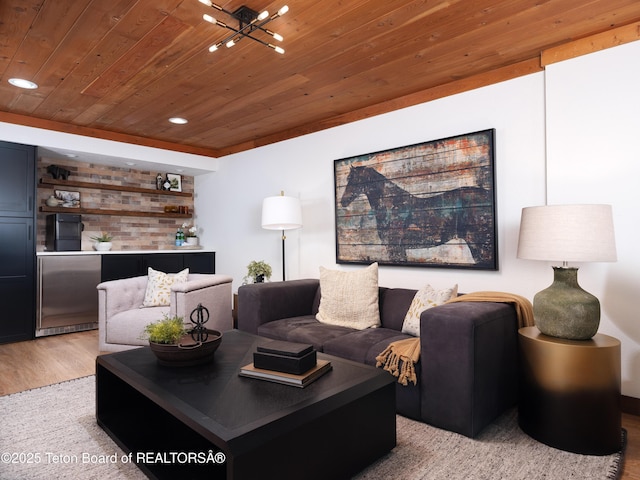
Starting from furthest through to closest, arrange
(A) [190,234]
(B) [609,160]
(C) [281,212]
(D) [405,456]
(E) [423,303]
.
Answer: (A) [190,234]
(C) [281,212]
(E) [423,303]
(B) [609,160]
(D) [405,456]

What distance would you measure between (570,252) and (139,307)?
11.6ft

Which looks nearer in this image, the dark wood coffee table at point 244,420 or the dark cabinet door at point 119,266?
the dark wood coffee table at point 244,420

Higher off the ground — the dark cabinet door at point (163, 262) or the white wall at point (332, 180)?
the white wall at point (332, 180)

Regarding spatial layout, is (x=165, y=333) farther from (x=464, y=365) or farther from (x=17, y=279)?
(x=17, y=279)

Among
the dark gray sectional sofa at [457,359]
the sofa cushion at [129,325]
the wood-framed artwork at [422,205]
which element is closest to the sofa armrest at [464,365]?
the dark gray sectional sofa at [457,359]

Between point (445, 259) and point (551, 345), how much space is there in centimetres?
128

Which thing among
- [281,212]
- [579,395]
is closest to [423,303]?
[579,395]

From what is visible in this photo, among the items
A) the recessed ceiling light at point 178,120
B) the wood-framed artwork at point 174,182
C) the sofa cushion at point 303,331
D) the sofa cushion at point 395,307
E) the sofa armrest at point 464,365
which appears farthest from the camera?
the wood-framed artwork at point 174,182

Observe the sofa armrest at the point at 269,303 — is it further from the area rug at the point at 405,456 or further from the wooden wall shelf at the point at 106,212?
the wooden wall shelf at the point at 106,212

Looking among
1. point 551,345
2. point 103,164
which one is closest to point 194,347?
point 551,345

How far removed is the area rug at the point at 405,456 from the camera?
68.8 inches

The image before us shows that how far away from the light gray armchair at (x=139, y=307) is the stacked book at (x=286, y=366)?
1.68 meters

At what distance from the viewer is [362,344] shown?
2.56 meters

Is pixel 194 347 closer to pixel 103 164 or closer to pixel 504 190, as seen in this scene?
pixel 504 190
